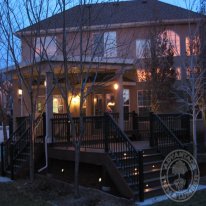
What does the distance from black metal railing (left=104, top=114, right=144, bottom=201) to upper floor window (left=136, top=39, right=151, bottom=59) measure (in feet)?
31.4

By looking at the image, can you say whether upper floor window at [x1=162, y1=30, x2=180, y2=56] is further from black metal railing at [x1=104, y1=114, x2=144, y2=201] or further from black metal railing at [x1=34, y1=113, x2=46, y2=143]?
black metal railing at [x1=104, y1=114, x2=144, y2=201]

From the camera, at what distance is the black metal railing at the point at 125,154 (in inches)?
401

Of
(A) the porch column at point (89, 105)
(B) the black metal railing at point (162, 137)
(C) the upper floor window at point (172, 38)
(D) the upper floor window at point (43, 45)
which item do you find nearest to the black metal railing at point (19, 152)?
(D) the upper floor window at point (43, 45)

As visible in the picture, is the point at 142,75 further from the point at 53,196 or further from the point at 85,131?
the point at 53,196

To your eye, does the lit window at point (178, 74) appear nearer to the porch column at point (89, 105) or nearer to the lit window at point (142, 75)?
the lit window at point (142, 75)

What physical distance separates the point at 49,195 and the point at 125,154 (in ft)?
7.69

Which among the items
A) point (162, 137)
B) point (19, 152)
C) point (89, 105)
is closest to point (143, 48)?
point (89, 105)

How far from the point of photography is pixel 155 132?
13156 millimetres

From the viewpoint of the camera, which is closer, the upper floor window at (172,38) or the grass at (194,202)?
the grass at (194,202)

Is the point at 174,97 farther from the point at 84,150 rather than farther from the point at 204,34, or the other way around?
the point at 84,150

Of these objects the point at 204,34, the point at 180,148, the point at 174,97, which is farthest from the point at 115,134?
the point at 174,97

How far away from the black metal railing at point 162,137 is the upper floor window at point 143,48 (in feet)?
26.2

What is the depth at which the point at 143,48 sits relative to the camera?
68.0ft

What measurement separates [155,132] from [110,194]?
3.11 m
